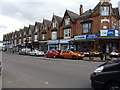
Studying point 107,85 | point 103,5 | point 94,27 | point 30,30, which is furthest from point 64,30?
point 107,85

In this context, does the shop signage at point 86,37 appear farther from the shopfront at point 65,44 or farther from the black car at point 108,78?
the black car at point 108,78

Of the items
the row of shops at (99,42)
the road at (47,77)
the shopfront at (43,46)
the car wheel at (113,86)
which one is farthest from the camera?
the shopfront at (43,46)

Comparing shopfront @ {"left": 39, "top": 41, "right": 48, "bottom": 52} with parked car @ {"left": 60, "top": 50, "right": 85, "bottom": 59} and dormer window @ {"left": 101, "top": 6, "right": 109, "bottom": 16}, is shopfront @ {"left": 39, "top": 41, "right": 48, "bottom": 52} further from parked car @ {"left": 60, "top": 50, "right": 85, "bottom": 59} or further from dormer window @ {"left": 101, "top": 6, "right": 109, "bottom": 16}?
dormer window @ {"left": 101, "top": 6, "right": 109, "bottom": 16}

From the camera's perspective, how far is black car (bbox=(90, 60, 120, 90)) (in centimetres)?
380

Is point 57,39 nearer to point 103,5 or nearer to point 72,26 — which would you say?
point 72,26

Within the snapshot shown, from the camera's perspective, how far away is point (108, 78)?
3.94 metres

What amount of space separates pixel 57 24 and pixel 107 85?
97.2 feet

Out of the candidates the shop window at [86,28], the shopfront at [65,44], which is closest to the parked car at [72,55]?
→ the shop window at [86,28]

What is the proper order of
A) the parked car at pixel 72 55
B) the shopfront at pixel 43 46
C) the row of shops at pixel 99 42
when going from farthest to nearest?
the shopfront at pixel 43 46 → the row of shops at pixel 99 42 → the parked car at pixel 72 55

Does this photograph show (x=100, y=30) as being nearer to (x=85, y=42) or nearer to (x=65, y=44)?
(x=85, y=42)

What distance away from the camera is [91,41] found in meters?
23.0

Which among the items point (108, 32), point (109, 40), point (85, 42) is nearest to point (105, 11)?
point (108, 32)

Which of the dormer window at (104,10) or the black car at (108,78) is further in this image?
the dormer window at (104,10)

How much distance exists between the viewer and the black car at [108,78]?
380 centimetres
